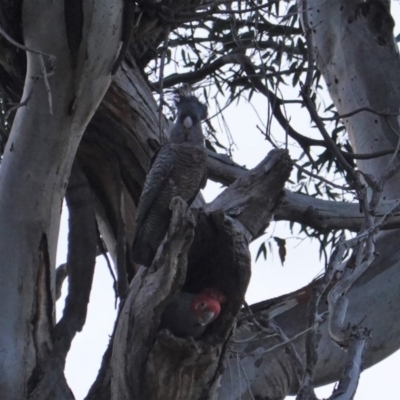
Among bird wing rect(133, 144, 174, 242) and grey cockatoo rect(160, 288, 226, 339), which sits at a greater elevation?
bird wing rect(133, 144, 174, 242)

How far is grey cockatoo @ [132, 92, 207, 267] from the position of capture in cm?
293

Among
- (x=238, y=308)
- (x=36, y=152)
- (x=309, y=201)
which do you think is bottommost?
(x=238, y=308)

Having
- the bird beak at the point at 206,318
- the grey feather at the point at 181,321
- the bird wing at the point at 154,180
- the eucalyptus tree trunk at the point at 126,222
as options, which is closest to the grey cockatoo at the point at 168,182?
the bird wing at the point at 154,180

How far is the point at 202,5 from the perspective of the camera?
124 inches

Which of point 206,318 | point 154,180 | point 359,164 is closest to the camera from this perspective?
point 206,318

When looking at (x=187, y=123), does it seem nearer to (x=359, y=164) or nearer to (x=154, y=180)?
(x=154, y=180)

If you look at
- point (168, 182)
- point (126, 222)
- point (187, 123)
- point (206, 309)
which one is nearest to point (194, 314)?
point (206, 309)

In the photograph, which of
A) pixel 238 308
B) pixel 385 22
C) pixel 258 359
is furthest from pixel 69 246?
pixel 385 22

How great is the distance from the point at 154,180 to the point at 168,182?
11 centimetres

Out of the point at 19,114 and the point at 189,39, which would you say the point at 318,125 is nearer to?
the point at 19,114

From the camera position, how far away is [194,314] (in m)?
2.31

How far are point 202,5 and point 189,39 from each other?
1.23 m

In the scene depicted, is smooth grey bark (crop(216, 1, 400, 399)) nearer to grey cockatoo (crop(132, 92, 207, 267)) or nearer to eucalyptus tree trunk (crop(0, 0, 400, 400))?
eucalyptus tree trunk (crop(0, 0, 400, 400))

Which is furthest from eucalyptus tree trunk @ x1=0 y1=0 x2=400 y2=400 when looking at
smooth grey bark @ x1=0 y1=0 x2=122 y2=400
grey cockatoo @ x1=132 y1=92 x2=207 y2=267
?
grey cockatoo @ x1=132 y1=92 x2=207 y2=267
